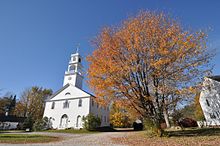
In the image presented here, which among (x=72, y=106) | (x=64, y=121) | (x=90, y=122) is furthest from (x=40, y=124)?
(x=90, y=122)

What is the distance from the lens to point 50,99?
33594mm

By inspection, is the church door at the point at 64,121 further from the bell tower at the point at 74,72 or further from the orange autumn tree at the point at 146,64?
the orange autumn tree at the point at 146,64

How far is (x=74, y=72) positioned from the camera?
35844mm

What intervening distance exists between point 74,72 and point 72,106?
893 centimetres

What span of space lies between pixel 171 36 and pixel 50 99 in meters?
30.2

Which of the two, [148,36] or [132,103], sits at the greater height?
[148,36]

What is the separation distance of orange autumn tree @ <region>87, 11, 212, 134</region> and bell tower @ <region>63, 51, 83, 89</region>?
23865 mm

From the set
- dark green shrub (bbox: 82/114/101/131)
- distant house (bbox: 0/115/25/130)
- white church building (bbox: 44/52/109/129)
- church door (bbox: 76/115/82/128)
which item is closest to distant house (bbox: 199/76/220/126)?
dark green shrub (bbox: 82/114/101/131)

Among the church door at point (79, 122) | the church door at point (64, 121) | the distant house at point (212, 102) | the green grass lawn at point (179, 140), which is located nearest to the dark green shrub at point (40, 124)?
the church door at point (64, 121)

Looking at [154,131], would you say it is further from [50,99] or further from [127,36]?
[50,99]

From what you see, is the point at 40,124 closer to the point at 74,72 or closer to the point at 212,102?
the point at 74,72

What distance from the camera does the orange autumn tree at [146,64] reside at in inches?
431

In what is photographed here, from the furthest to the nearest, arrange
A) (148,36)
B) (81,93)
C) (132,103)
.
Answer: (81,93) < (132,103) < (148,36)

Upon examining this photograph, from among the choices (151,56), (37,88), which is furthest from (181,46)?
(37,88)
